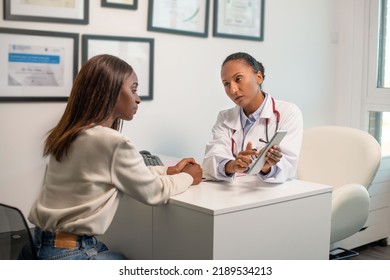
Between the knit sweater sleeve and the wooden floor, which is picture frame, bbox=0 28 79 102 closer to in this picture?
the knit sweater sleeve

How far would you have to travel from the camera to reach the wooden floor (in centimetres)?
297

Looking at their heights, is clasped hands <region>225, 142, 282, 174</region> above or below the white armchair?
above

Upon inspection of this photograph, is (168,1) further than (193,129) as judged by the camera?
No

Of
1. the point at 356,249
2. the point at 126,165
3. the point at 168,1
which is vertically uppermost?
the point at 168,1

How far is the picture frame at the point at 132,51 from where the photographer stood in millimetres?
2270

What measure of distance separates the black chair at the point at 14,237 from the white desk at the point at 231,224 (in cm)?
41

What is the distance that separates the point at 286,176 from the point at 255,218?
334 mm

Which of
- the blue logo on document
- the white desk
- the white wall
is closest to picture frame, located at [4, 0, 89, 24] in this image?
the white wall

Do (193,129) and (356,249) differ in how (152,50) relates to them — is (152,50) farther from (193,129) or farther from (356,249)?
(356,249)

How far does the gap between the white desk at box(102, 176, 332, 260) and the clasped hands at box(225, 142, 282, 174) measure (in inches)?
2.3
